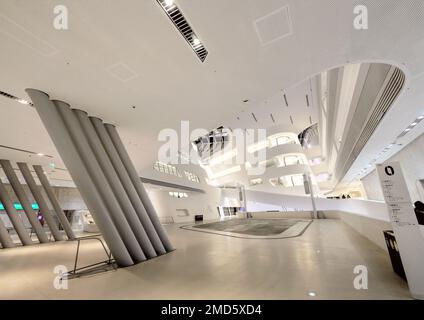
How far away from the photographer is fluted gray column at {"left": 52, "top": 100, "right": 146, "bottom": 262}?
4.45 metres

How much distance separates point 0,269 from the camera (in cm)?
455

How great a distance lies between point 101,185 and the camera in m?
4.48

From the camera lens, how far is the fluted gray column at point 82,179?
4.06 meters

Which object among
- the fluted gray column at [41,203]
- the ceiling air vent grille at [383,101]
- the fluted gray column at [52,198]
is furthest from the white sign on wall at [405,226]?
the fluted gray column at [41,203]

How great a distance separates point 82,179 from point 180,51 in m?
3.41

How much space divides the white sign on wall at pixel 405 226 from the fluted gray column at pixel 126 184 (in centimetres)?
492

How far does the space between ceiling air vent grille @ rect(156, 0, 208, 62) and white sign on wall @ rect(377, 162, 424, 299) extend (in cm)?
333

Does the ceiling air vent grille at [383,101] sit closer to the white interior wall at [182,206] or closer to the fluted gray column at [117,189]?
the fluted gray column at [117,189]

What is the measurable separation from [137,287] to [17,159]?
10.6 m

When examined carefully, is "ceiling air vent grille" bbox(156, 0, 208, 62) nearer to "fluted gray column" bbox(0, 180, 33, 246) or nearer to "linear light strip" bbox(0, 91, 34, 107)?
"linear light strip" bbox(0, 91, 34, 107)

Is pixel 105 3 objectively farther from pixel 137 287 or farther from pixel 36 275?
pixel 36 275

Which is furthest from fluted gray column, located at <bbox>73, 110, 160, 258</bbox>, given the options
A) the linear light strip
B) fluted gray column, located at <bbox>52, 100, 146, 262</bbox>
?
the linear light strip

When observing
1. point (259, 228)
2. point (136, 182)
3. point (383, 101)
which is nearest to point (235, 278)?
point (136, 182)
